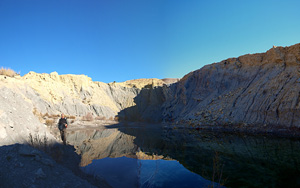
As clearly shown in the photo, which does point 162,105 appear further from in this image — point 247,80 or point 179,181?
point 179,181

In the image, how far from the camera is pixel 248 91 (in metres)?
26.8

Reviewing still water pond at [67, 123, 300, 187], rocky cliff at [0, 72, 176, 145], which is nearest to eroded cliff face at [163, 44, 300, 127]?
still water pond at [67, 123, 300, 187]

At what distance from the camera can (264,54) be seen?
30047mm

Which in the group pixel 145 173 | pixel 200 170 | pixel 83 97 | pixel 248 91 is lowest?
pixel 200 170

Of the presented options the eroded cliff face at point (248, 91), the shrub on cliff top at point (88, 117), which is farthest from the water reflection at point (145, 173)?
the shrub on cliff top at point (88, 117)

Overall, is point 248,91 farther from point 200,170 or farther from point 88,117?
point 88,117

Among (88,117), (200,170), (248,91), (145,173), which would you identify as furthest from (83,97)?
(200,170)

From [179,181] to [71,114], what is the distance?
4331 cm

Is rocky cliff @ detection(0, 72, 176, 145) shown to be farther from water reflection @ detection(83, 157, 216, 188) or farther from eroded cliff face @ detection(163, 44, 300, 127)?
water reflection @ detection(83, 157, 216, 188)

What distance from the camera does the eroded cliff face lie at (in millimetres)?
20375

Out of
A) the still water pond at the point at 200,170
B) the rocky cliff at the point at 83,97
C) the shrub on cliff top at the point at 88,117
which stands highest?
the rocky cliff at the point at 83,97

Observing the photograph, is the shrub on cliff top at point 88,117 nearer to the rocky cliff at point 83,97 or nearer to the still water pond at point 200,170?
the rocky cliff at point 83,97

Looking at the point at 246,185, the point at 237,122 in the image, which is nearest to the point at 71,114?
the point at 237,122

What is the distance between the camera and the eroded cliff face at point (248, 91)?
2038 cm
